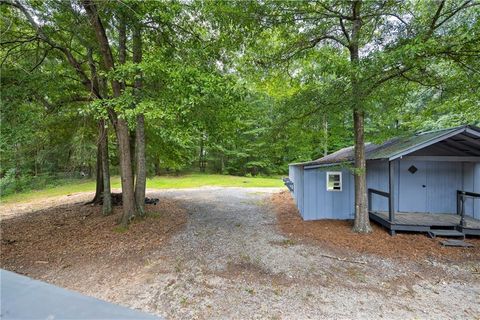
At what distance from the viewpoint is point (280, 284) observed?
14.1 ft

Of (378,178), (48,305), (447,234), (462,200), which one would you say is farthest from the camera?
(378,178)

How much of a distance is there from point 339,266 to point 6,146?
8.24 m

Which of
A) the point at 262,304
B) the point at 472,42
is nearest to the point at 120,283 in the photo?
the point at 262,304

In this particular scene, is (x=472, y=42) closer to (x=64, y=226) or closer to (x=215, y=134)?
(x=215, y=134)

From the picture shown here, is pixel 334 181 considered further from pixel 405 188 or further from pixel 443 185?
pixel 443 185

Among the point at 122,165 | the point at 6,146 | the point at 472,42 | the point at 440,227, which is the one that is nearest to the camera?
the point at 472,42

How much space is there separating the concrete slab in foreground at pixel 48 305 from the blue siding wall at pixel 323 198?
318 inches

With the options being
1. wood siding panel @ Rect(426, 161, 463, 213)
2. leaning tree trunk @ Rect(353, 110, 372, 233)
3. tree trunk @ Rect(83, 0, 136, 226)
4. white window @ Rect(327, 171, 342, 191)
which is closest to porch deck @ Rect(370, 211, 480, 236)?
wood siding panel @ Rect(426, 161, 463, 213)

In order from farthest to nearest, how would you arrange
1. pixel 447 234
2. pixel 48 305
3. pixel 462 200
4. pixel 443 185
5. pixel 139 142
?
pixel 139 142, pixel 443 185, pixel 462 200, pixel 447 234, pixel 48 305

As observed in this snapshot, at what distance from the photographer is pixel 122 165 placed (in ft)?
24.9

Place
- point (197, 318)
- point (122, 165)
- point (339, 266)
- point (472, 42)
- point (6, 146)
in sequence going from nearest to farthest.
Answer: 1. point (197, 318)
2. point (472, 42)
3. point (339, 266)
4. point (6, 146)
5. point (122, 165)

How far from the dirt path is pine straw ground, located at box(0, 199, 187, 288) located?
8.8 inches

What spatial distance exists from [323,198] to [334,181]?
0.72 m

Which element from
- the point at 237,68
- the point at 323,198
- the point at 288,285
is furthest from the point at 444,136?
the point at 237,68
